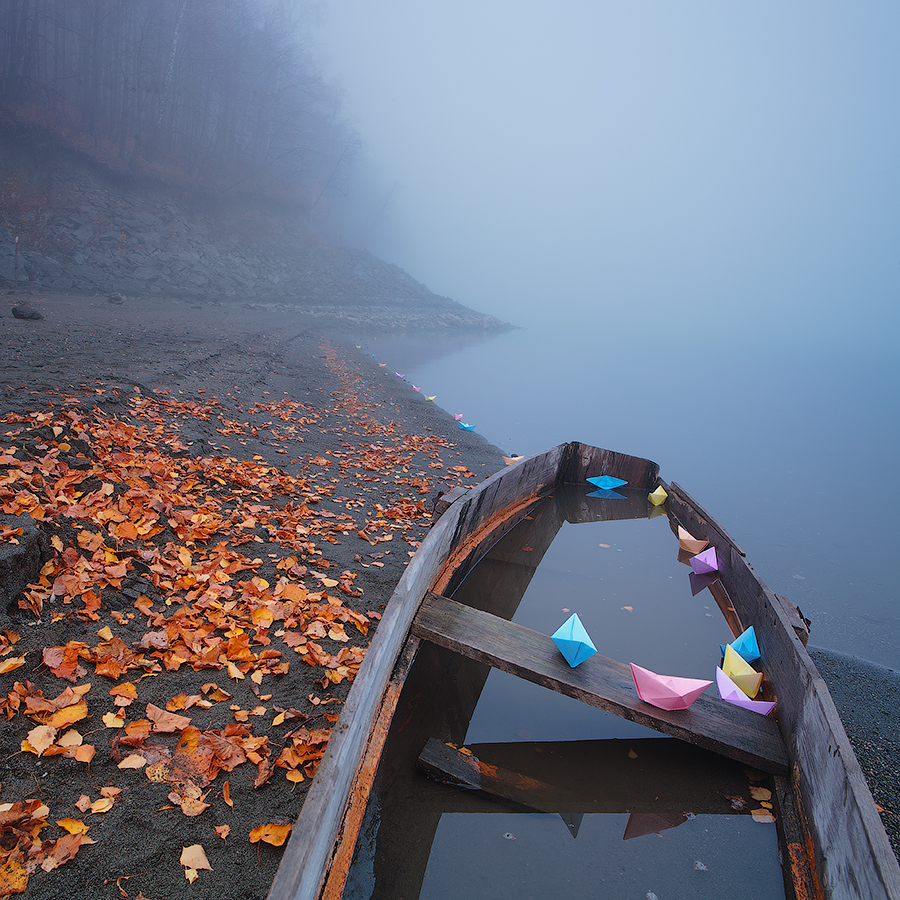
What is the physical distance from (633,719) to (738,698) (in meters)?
1.09

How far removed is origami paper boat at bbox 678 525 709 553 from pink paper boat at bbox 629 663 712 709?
3.78 metres

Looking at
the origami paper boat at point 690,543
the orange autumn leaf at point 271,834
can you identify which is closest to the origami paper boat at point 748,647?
the origami paper boat at point 690,543

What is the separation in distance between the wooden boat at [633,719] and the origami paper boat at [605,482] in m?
3.94

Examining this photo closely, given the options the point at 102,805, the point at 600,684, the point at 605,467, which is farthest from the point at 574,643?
the point at 605,467

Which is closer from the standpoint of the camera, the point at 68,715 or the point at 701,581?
the point at 68,715

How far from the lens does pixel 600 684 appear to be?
3082 millimetres

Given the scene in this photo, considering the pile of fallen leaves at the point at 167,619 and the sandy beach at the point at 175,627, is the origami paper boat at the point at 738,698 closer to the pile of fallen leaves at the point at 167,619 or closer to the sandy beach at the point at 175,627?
the sandy beach at the point at 175,627

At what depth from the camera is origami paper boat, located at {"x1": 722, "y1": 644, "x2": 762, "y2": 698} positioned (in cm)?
365

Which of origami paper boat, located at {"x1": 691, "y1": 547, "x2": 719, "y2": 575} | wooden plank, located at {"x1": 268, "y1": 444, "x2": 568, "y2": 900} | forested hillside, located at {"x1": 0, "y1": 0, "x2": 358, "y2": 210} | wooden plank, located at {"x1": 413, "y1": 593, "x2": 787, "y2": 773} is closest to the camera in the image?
wooden plank, located at {"x1": 268, "y1": 444, "x2": 568, "y2": 900}

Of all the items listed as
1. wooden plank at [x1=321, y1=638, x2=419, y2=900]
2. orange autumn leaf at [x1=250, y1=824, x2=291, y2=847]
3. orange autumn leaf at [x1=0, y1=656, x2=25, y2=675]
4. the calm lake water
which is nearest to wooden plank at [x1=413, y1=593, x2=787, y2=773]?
wooden plank at [x1=321, y1=638, x2=419, y2=900]

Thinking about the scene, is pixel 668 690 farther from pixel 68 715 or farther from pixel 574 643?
pixel 68 715

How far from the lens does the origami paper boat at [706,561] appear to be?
6.05 m

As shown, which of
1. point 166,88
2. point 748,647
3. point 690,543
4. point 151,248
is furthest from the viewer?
point 166,88

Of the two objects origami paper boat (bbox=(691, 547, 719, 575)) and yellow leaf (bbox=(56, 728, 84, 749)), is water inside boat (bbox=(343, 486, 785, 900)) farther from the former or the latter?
origami paper boat (bbox=(691, 547, 719, 575))
